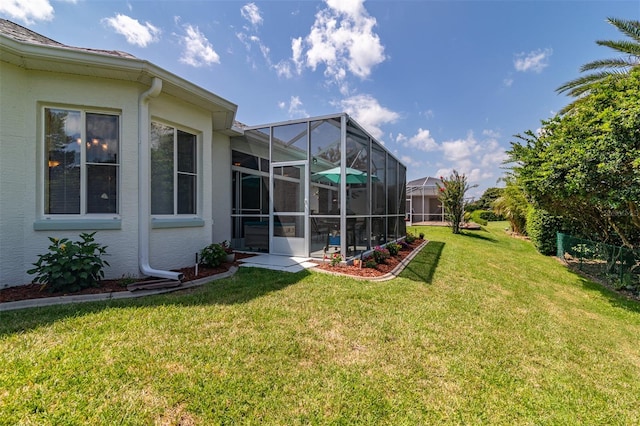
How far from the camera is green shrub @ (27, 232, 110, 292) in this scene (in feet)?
14.1

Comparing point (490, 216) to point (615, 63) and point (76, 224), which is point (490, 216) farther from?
point (76, 224)

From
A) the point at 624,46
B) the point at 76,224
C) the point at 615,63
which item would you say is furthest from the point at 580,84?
the point at 76,224

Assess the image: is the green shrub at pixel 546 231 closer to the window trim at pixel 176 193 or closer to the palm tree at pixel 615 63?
the palm tree at pixel 615 63

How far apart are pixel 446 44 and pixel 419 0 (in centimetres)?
273

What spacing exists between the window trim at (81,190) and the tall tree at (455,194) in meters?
16.0

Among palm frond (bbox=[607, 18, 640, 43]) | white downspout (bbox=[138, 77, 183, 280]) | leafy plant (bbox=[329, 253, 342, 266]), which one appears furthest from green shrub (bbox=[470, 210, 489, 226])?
white downspout (bbox=[138, 77, 183, 280])

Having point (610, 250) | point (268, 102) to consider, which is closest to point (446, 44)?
point (268, 102)

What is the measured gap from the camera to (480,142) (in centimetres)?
1692

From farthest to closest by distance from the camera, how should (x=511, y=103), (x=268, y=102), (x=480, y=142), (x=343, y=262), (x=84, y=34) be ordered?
1. (x=480, y=142)
2. (x=511, y=103)
3. (x=268, y=102)
4. (x=343, y=262)
5. (x=84, y=34)

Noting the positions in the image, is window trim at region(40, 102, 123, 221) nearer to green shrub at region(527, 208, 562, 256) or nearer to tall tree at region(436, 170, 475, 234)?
green shrub at region(527, 208, 562, 256)

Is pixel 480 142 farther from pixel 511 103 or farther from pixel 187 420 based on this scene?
pixel 187 420

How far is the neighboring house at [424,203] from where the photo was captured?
24.6 meters

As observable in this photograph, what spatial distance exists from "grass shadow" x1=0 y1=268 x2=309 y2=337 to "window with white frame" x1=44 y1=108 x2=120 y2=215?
2.10 metres

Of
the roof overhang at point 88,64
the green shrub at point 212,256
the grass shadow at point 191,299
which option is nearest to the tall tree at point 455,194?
the grass shadow at point 191,299
